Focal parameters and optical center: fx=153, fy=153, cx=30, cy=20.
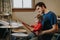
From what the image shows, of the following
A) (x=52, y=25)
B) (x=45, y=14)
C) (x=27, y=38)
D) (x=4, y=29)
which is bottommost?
(x=27, y=38)

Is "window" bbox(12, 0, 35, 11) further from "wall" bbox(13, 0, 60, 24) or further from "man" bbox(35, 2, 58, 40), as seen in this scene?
"man" bbox(35, 2, 58, 40)

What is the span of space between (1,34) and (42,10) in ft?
4.98

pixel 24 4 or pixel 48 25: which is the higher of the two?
pixel 24 4

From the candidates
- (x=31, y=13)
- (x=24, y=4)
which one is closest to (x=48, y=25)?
(x=31, y=13)

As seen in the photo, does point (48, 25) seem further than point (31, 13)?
No

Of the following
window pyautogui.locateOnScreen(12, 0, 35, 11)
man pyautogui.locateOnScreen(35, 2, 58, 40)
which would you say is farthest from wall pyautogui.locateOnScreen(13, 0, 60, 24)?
man pyautogui.locateOnScreen(35, 2, 58, 40)

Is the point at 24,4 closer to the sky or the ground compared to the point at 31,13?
closer to the sky

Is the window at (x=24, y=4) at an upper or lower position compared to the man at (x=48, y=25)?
upper

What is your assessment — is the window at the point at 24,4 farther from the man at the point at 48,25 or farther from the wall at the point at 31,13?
Result: the man at the point at 48,25

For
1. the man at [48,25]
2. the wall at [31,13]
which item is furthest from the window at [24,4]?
the man at [48,25]

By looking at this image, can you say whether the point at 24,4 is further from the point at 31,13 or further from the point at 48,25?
the point at 48,25

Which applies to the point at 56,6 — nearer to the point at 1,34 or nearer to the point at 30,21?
the point at 30,21

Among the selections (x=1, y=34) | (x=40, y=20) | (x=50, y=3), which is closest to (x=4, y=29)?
(x=1, y=34)

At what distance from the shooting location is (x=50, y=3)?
5188 mm
